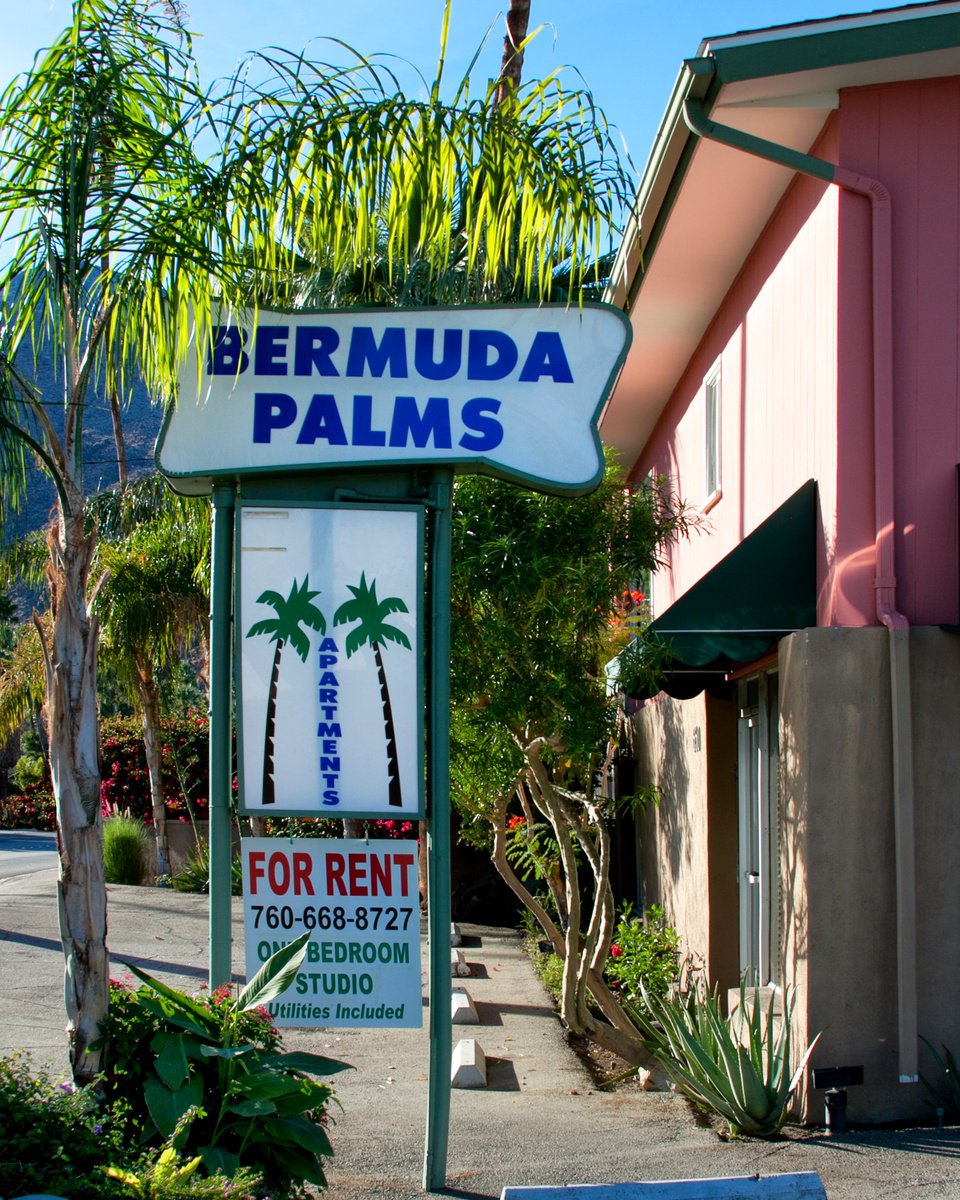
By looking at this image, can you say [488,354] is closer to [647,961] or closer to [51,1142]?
[51,1142]

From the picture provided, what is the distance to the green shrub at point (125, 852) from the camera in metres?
18.8

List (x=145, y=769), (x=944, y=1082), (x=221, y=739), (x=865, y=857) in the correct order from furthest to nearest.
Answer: (x=145, y=769) < (x=865, y=857) < (x=944, y=1082) < (x=221, y=739)

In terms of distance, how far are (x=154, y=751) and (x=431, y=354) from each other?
14.9 meters

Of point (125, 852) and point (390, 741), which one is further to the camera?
point (125, 852)

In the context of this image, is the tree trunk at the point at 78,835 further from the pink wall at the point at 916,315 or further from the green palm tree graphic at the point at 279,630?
the pink wall at the point at 916,315

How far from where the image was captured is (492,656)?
7.95 m

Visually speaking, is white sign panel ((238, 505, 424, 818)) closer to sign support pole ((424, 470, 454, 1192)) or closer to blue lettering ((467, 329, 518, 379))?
sign support pole ((424, 470, 454, 1192))


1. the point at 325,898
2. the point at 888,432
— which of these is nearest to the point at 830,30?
the point at 888,432

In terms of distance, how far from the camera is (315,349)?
5.78 m

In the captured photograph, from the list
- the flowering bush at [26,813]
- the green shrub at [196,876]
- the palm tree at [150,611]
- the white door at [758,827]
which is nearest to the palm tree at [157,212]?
the white door at [758,827]

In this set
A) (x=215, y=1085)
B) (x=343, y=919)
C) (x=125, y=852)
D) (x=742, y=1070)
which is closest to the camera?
(x=215, y=1085)

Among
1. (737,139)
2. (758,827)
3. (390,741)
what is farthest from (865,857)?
(737,139)

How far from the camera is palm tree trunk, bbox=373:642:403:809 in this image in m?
5.56

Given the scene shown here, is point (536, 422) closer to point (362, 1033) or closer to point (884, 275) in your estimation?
point (884, 275)
